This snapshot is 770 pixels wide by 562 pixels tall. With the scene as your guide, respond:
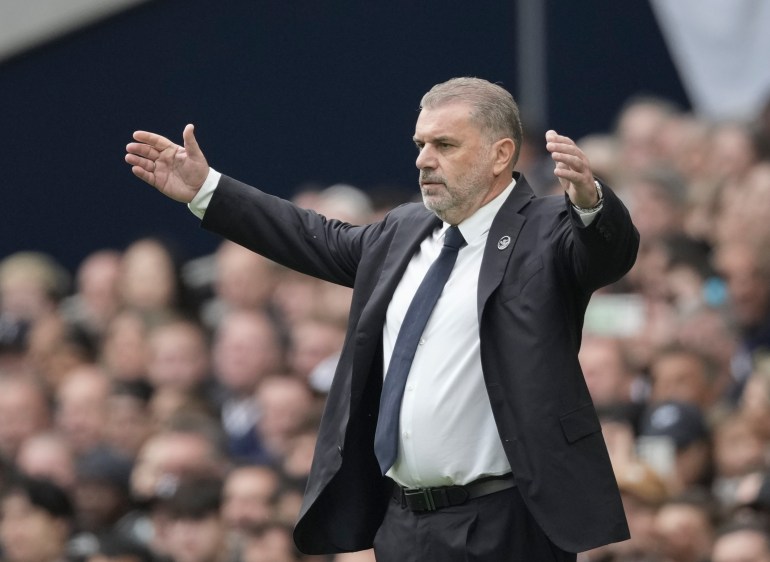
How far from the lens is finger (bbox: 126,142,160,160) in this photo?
4180mm

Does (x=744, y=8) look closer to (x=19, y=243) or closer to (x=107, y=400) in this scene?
(x=107, y=400)

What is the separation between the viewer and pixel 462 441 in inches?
155

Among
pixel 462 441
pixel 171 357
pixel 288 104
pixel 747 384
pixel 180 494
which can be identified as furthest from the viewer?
pixel 288 104

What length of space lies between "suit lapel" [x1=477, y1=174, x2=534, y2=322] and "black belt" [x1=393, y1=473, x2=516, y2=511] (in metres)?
0.39

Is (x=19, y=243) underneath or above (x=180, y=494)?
above

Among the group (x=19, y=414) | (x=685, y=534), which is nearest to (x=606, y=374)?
(x=685, y=534)

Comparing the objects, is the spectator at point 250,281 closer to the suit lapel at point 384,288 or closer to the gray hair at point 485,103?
the suit lapel at point 384,288

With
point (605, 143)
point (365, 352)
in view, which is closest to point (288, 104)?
point (605, 143)

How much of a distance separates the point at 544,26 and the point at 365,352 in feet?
19.8

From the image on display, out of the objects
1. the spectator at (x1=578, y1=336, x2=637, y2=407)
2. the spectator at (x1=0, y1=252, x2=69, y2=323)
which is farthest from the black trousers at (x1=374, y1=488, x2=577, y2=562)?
the spectator at (x1=0, y1=252, x2=69, y2=323)

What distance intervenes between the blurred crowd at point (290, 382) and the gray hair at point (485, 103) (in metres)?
1.81

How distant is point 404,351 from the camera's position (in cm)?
403

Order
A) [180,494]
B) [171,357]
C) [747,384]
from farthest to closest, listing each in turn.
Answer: [171,357]
[180,494]
[747,384]

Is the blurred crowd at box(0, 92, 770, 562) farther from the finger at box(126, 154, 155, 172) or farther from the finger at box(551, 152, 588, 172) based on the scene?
the finger at box(126, 154, 155, 172)
